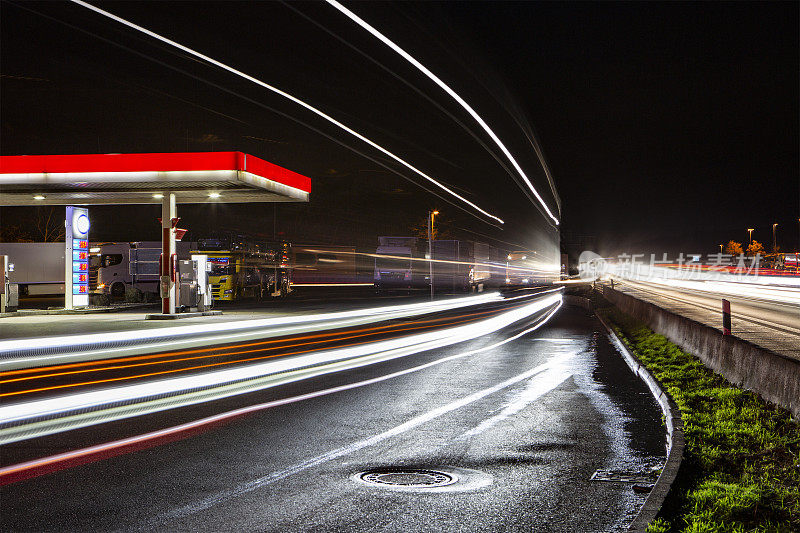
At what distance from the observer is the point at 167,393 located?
11281 millimetres

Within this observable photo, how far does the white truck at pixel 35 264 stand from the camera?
1870 inches

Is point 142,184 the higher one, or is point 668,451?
point 142,184

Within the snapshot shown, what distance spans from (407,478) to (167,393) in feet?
19.8

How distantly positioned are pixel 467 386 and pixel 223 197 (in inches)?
926

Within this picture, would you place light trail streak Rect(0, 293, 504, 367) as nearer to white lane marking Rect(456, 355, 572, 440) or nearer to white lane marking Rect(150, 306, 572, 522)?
white lane marking Rect(150, 306, 572, 522)

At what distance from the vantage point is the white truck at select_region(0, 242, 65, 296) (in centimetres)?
4750

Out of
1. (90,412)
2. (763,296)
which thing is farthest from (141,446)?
(763,296)

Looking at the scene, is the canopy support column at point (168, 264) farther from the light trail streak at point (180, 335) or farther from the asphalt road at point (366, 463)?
the asphalt road at point (366, 463)

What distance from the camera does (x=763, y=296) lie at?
40.4 meters

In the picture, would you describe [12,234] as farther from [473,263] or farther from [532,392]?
Result: [532,392]

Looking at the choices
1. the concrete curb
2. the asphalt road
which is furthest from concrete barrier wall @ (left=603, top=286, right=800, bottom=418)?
the asphalt road

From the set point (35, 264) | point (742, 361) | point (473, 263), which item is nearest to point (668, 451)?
point (742, 361)

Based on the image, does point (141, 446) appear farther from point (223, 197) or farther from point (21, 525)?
point (223, 197)

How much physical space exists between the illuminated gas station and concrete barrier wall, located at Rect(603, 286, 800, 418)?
52.7ft
